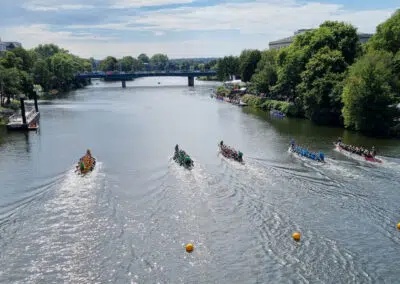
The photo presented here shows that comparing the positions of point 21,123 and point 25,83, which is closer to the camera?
point 21,123

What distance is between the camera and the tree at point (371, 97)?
192ft

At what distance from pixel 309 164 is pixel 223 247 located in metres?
21.2

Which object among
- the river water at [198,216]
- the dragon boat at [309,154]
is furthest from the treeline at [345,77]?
the dragon boat at [309,154]

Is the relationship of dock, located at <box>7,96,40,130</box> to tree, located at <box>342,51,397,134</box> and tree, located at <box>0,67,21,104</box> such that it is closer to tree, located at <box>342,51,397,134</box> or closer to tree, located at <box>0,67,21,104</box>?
tree, located at <box>0,67,21,104</box>

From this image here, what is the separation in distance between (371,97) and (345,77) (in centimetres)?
1107

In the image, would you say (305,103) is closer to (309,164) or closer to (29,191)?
(309,164)

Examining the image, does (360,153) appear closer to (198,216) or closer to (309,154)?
(309,154)

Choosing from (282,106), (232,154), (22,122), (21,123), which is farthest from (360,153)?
(22,122)

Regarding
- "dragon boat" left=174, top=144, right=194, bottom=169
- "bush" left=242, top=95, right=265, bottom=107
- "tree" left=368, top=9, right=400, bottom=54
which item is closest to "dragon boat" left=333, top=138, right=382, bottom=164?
"dragon boat" left=174, top=144, right=194, bottom=169

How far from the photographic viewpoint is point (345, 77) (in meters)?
68.9

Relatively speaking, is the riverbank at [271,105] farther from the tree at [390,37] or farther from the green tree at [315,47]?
the tree at [390,37]

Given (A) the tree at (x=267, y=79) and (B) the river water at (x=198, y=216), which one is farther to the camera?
(A) the tree at (x=267, y=79)

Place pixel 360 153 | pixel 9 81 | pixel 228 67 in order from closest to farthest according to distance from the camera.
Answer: pixel 360 153 < pixel 9 81 < pixel 228 67

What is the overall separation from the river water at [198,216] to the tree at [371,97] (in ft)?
13.5
